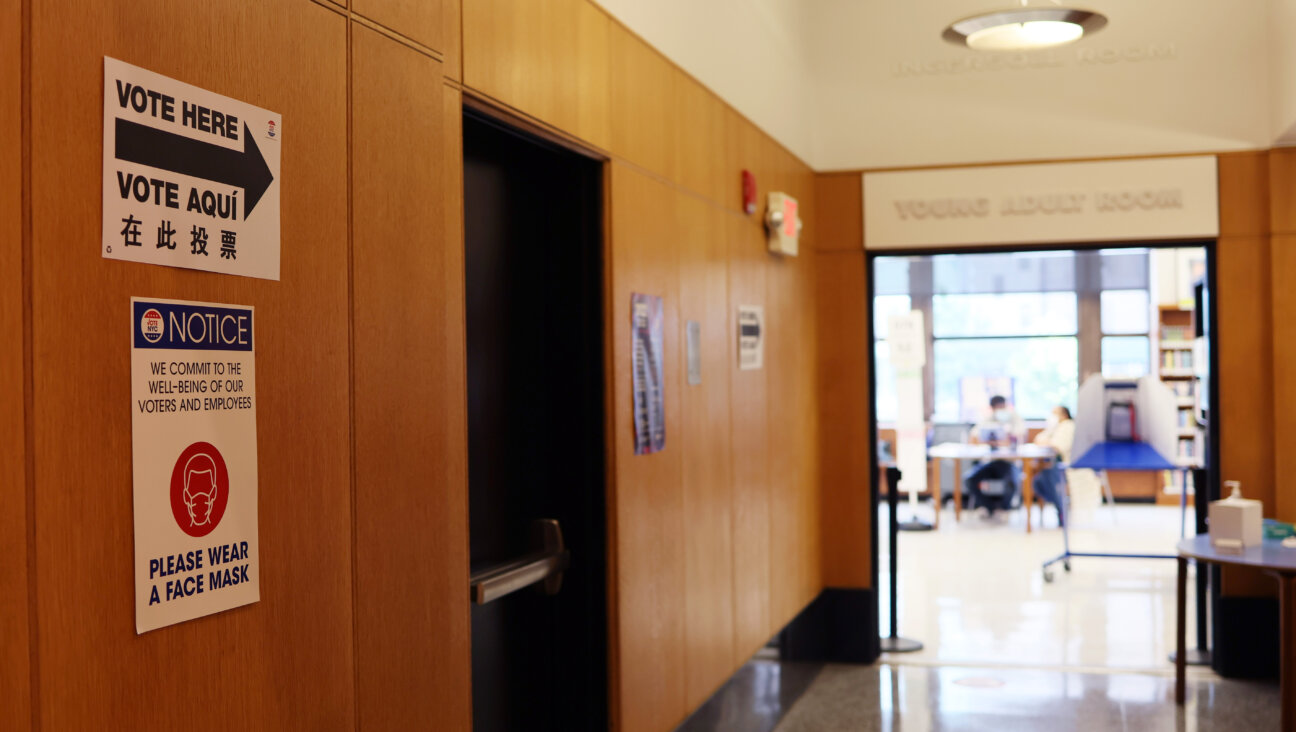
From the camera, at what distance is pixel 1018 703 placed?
18.2 feet

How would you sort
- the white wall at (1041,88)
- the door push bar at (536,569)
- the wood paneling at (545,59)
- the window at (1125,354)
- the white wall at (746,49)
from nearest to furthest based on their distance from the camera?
1. the wood paneling at (545,59)
2. the door push bar at (536,569)
3. the white wall at (746,49)
4. the white wall at (1041,88)
5. the window at (1125,354)

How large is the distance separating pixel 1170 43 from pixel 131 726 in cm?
622

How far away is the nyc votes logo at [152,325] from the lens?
148cm

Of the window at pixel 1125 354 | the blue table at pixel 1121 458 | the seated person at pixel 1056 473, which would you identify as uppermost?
the window at pixel 1125 354

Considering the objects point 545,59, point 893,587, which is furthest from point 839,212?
point 545,59

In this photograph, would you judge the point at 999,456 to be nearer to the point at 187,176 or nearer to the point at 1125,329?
the point at 1125,329

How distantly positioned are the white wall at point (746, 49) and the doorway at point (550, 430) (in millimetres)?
654

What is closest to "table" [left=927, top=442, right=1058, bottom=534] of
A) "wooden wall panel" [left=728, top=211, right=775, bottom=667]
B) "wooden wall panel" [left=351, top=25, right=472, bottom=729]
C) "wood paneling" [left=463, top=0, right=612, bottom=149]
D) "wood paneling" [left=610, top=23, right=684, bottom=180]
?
"wooden wall panel" [left=728, top=211, right=775, bottom=667]

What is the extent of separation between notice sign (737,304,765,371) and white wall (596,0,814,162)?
2.99ft

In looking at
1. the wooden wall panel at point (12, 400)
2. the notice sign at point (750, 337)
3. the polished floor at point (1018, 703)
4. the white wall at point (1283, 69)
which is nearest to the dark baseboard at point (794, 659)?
the polished floor at point (1018, 703)

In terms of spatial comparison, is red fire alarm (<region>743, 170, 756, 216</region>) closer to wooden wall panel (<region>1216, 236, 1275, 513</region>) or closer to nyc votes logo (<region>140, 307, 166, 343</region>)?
wooden wall panel (<region>1216, 236, 1275, 513</region>)

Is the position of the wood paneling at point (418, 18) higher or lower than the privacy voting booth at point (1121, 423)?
higher

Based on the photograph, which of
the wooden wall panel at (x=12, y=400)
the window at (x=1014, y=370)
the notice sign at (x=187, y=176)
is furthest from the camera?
the window at (x=1014, y=370)

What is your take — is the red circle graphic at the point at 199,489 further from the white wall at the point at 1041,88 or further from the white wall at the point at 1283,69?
the white wall at the point at 1283,69
